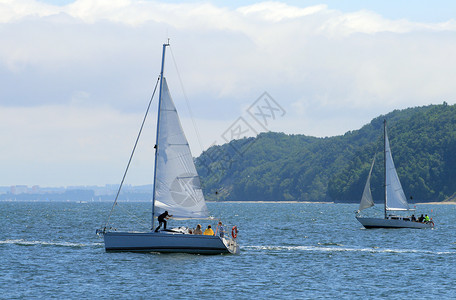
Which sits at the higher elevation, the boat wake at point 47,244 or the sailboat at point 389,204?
the sailboat at point 389,204

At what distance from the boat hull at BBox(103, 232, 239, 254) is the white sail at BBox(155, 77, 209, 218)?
1.47 m

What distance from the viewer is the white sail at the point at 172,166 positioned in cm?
4650

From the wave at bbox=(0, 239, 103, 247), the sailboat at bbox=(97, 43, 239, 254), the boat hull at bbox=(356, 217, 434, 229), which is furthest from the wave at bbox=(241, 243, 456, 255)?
the boat hull at bbox=(356, 217, 434, 229)

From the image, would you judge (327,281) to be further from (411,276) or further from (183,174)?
(183,174)

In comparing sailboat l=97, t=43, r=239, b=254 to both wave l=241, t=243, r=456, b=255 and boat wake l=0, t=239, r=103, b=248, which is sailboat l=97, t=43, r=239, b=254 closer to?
wave l=241, t=243, r=456, b=255

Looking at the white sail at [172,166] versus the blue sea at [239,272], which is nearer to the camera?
the blue sea at [239,272]

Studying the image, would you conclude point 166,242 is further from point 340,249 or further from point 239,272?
point 340,249

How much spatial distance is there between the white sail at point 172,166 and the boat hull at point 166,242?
57.8 inches

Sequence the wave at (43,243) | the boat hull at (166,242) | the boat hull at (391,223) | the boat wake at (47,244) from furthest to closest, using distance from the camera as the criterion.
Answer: the boat hull at (391,223), the wave at (43,243), the boat wake at (47,244), the boat hull at (166,242)

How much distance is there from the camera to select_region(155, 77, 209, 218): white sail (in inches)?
1831

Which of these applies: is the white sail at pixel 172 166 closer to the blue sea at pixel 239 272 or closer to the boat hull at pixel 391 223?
the blue sea at pixel 239 272

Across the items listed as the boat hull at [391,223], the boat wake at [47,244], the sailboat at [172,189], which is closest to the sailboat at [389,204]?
the boat hull at [391,223]

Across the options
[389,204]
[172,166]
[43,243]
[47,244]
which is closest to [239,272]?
[172,166]

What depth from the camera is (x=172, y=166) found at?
154ft
